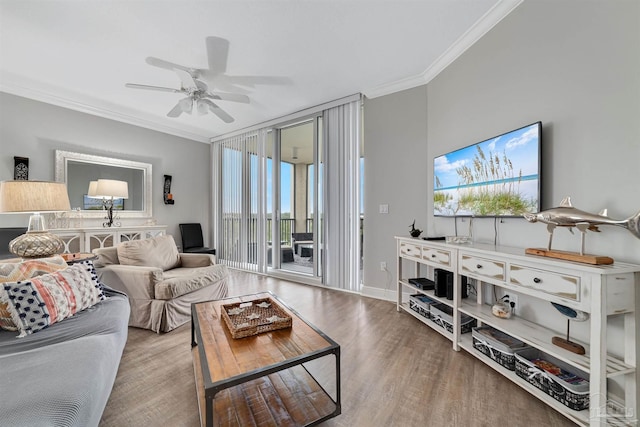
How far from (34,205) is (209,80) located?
2123mm

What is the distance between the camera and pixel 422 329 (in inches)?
97.5

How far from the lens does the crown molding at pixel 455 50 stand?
81.8 inches

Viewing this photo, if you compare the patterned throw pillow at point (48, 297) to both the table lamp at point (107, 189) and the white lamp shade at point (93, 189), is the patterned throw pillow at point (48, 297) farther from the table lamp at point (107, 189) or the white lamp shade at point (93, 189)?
the white lamp shade at point (93, 189)

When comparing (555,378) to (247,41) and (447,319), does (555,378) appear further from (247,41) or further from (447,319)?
(247,41)

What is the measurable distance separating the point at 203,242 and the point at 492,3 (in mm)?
5613

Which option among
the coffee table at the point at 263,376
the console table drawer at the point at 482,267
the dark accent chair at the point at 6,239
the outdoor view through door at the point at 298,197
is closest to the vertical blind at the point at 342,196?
the outdoor view through door at the point at 298,197

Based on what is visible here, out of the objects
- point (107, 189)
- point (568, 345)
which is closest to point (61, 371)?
point (568, 345)

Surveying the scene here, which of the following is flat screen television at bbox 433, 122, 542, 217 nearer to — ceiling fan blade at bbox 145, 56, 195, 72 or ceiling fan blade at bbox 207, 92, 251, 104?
ceiling fan blade at bbox 207, 92, 251, 104

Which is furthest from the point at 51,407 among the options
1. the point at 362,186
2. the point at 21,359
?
the point at 362,186

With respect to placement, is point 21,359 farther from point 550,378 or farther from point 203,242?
point 203,242

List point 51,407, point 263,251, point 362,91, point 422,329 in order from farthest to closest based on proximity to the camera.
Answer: point 263,251, point 362,91, point 422,329, point 51,407

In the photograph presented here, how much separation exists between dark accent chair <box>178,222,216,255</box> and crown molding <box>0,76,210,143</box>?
1796 millimetres

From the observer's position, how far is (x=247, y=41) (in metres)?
2.51

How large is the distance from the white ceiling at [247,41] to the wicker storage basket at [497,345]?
2474 mm
